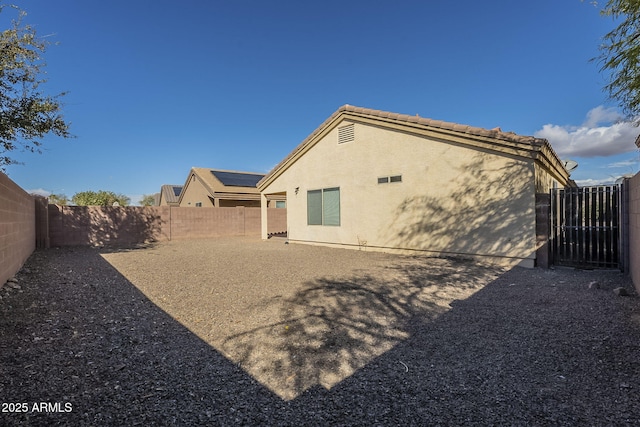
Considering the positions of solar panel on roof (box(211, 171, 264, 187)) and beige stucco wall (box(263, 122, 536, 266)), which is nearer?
beige stucco wall (box(263, 122, 536, 266))

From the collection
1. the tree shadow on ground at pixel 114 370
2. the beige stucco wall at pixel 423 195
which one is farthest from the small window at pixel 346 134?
the tree shadow on ground at pixel 114 370

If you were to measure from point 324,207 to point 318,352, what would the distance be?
1008 cm

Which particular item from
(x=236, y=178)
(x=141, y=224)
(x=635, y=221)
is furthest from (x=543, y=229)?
(x=236, y=178)

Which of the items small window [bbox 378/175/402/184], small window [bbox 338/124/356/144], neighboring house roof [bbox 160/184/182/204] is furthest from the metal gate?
neighboring house roof [bbox 160/184/182/204]

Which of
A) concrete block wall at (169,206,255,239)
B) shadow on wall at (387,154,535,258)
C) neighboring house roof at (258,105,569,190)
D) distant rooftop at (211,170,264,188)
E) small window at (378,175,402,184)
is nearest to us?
neighboring house roof at (258,105,569,190)

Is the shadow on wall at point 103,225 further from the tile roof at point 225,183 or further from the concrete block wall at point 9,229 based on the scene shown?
the tile roof at point 225,183

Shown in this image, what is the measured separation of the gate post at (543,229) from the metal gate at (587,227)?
0.23 m

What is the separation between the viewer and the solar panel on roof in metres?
25.6

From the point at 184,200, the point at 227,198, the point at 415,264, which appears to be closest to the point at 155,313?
the point at 415,264

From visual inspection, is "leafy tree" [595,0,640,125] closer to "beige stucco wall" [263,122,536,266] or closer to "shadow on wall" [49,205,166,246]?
"beige stucco wall" [263,122,536,266]

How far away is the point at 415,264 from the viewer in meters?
9.07

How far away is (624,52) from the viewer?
727 centimetres

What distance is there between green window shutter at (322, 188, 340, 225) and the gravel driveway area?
6288mm

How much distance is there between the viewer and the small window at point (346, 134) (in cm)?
1242
